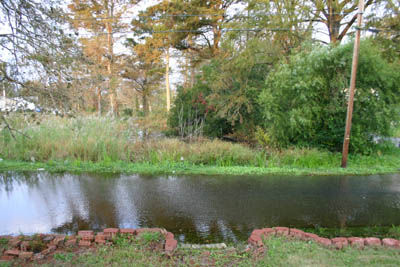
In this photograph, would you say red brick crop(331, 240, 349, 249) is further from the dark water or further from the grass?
the dark water

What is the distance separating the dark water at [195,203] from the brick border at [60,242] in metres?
0.52

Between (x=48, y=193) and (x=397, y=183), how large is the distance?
7834 millimetres

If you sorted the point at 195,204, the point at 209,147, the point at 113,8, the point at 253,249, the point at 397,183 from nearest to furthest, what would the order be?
the point at 253,249 < the point at 195,204 < the point at 397,183 < the point at 209,147 < the point at 113,8

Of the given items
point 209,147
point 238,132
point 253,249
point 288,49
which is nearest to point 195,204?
point 253,249

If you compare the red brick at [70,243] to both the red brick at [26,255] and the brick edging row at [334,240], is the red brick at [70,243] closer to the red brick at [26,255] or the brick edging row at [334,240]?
the red brick at [26,255]

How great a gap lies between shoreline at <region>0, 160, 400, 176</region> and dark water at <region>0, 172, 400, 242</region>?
0.36 meters

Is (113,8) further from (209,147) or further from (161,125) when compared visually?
(209,147)

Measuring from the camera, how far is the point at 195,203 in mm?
5078

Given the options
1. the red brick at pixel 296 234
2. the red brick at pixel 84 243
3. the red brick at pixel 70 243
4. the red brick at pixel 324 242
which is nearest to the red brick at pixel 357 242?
the red brick at pixel 324 242

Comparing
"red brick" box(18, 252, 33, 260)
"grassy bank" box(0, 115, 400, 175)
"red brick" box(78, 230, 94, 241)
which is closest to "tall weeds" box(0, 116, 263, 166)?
"grassy bank" box(0, 115, 400, 175)

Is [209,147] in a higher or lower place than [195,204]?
higher

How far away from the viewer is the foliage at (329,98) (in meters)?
8.22

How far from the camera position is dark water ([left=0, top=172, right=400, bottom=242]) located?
4.23 m

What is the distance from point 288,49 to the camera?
1112cm
